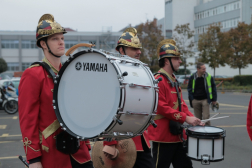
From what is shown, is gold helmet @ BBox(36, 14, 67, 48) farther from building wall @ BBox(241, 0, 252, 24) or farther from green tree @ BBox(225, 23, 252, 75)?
building wall @ BBox(241, 0, 252, 24)

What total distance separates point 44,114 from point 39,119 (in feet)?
0.22

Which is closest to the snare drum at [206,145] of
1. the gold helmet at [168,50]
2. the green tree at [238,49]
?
the gold helmet at [168,50]

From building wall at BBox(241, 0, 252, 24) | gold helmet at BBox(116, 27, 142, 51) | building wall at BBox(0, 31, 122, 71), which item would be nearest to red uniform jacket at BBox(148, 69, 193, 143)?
gold helmet at BBox(116, 27, 142, 51)

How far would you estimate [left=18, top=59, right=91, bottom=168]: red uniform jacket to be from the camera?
2.89 meters

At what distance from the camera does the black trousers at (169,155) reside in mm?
4402

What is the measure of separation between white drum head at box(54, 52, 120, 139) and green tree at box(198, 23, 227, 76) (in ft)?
114

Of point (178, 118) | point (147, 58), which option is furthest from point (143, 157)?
point (147, 58)

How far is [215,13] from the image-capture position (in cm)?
6938

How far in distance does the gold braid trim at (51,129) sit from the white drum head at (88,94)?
0.11 metres

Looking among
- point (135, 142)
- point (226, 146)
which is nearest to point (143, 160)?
point (135, 142)

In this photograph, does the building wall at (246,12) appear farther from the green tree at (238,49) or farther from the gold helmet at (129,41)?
the gold helmet at (129,41)

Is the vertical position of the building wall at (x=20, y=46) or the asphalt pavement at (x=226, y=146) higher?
the building wall at (x=20, y=46)

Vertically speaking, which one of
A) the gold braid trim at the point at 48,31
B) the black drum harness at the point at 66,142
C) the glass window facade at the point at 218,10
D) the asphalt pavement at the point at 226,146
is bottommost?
the asphalt pavement at the point at 226,146

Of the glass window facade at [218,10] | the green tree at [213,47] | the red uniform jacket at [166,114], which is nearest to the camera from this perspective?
the red uniform jacket at [166,114]
